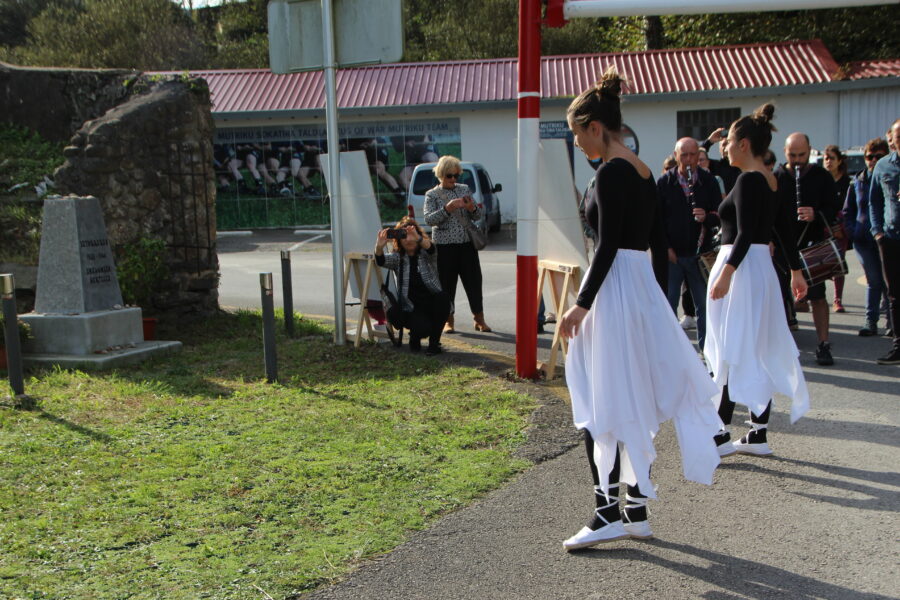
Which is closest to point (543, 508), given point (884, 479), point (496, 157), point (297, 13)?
point (884, 479)

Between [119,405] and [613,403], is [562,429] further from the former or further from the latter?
[119,405]

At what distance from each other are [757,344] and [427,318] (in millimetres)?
3838

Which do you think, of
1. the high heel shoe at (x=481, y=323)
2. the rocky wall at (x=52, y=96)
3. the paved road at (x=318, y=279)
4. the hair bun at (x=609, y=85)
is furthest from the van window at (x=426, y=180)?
the hair bun at (x=609, y=85)

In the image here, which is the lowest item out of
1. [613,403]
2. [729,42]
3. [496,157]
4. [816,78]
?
[613,403]

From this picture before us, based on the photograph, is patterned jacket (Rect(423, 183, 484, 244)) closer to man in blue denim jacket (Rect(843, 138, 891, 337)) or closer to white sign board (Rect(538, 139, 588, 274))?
white sign board (Rect(538, 139, 588, 274))

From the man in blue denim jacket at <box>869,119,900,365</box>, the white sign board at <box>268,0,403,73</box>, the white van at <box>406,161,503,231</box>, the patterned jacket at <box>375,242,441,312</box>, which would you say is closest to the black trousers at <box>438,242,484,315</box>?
the patterned jacket at <box>375,242,441,312</box>

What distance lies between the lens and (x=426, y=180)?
21.2 meters

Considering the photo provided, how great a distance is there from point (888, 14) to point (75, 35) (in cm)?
3233

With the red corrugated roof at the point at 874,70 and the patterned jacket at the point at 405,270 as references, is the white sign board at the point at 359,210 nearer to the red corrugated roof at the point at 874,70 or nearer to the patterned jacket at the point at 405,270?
the patterned jacket at the point at 405,270

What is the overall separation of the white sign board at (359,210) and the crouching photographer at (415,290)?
41 cm

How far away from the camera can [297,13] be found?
27.3 feet

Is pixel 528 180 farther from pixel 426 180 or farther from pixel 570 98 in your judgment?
pixel 570 98

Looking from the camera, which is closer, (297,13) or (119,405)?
(119,405)

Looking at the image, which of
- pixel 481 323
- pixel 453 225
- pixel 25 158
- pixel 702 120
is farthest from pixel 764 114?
pixel 702 120
